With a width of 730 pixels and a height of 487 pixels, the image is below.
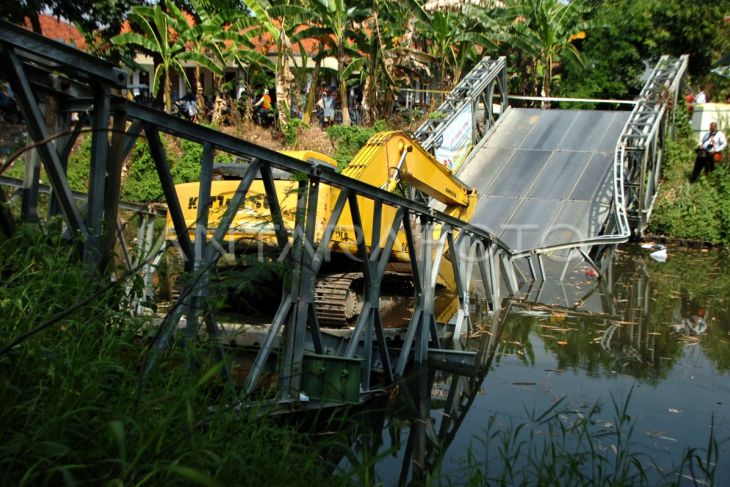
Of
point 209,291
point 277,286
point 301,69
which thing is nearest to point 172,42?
point 301,69

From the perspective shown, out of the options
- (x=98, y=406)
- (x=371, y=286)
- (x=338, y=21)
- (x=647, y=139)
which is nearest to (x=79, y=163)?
(x=338, y=21)

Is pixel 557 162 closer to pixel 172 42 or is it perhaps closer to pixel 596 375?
pixel 172 42

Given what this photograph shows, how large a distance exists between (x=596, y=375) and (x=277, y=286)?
12.3ft

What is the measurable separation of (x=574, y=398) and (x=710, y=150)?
1738 centimetres

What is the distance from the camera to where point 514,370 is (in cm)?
977

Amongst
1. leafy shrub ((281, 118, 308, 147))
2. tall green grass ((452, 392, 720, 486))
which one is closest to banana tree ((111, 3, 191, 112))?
leafy shrub ((281, 118, 308, 147))

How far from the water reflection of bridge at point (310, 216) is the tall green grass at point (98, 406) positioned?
0.21 meters

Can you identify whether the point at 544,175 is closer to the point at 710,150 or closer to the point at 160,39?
the point at 710,150

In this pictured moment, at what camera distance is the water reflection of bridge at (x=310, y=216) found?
442 centimetres

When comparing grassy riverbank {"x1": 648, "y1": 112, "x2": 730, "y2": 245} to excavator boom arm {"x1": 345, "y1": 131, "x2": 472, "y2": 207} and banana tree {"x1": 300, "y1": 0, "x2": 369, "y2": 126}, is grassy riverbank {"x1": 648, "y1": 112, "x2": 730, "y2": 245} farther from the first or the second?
banana tree {"x1": 300, "y1": 0, "x2": 369, "y2": 126}

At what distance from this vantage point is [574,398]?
8453 mm

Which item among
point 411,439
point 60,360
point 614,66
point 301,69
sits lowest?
point 411,439

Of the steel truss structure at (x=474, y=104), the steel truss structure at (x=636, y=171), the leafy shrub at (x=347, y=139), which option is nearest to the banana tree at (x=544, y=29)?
the steel truss structure at (x=474, y=104)

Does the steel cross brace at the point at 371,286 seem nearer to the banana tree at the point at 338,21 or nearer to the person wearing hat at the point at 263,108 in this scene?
the banana tree at the point at 338,21
